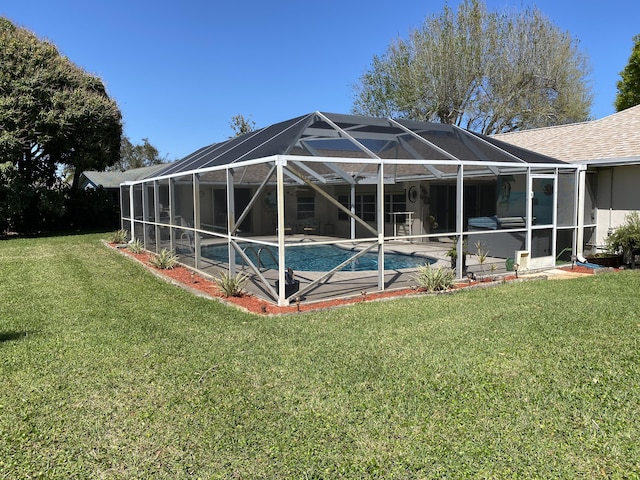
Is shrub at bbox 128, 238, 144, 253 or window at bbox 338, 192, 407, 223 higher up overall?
window at bbox 338, 192, 407, 223

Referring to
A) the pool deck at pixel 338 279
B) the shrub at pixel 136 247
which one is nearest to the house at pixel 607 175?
the pool deck at pixel 338 279

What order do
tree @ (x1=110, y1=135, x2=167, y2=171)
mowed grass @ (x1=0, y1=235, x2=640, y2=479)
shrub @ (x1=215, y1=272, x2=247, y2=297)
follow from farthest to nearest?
tree @ (x1=110, y1=135, x2=167, y2=171)
shrub @ (x1=215, y1=272, x2=247, y2=297)
mowed grass @ (x1=0, y1=235, x2=640, y2=479)

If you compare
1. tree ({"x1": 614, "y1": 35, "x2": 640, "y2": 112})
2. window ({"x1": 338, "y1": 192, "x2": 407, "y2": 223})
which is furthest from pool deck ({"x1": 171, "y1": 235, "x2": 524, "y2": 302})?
tree ({"x1": 614, "y1": 35, "x2": 640, "y2": 112})

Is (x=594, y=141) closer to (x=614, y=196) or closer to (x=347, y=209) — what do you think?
Result: (x=614, y=196)

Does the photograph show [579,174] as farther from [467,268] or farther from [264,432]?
[264,432]

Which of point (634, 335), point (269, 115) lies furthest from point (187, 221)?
point (269, 115)

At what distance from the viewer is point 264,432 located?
130 inches

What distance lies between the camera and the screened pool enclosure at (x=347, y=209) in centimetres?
777

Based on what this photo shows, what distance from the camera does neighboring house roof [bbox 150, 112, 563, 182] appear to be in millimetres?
8219

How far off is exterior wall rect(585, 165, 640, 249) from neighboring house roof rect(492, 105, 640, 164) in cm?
52

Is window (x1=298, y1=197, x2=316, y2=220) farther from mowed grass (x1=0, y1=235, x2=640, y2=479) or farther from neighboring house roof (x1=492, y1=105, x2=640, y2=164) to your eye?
mowed grass (x1=0, y1=235, x2=640, y2=479)

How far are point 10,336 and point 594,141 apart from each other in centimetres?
1356

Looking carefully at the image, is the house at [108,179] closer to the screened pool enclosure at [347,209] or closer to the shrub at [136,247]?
the shrub at [136,247]

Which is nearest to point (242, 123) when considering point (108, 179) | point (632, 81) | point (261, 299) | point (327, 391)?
point (108, 179)
